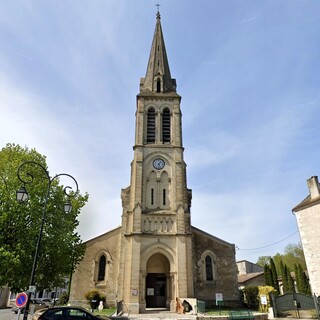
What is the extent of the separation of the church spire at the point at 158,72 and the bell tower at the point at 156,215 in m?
1.31

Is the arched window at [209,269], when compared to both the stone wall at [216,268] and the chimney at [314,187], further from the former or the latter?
the chimney at [314,187]

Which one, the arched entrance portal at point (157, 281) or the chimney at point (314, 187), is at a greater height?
the chimney at point (314, 187)

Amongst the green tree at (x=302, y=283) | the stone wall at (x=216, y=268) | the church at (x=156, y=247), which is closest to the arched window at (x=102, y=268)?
the church at (x=156, y=247)

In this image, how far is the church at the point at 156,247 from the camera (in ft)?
73.3

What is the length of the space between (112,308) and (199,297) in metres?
7.61

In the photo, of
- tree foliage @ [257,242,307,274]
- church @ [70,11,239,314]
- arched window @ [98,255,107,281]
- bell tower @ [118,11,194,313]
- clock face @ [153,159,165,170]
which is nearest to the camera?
bell tower @ [118,11,194,313]

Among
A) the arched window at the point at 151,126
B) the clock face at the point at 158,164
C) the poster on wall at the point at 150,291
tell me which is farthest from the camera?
the arched window at the point at 151,126

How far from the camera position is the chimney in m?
24.5

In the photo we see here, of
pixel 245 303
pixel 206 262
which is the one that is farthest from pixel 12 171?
pixel 245 303

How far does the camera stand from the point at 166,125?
97.0 feet

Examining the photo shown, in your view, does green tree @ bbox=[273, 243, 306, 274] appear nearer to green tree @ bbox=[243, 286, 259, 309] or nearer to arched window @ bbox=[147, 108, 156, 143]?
green tree @ bbox=[243, 286, 259, 309]

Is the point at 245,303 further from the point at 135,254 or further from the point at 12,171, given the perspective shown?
the point at 12,171

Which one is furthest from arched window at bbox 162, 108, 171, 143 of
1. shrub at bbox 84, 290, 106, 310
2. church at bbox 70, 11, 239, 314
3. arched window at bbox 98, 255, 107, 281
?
shrub at bbox 84, 290, 106, 310

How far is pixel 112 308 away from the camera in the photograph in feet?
74.0
